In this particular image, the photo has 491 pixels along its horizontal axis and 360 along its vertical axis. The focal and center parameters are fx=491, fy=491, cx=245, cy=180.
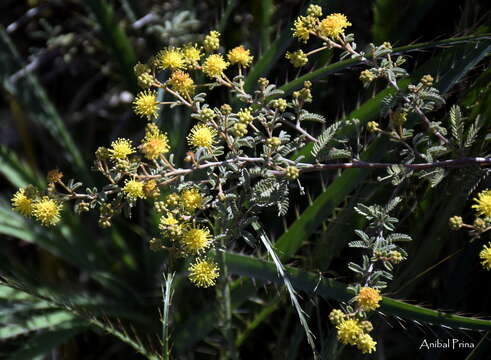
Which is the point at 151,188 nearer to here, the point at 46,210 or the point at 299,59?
the point at 46,210

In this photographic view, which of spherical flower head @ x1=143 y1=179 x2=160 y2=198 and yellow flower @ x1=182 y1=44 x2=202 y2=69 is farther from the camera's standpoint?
yellow flower @ x1=182 y1=44 x2=202 y2=69

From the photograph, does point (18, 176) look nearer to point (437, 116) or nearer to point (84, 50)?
point (84, 50)

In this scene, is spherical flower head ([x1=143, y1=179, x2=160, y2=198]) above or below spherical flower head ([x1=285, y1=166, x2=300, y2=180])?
above

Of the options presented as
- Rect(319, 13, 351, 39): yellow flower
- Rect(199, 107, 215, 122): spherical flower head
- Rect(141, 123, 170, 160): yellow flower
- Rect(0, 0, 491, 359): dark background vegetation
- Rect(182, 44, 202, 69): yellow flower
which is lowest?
Rect(0, 0, 491, 359): dark background vegetation

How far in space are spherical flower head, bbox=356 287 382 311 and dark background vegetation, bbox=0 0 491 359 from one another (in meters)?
0.19

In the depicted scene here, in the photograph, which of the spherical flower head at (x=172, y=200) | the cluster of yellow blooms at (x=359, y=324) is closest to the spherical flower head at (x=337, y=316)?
the cluster of yellow blooms at (x=359, y=324)

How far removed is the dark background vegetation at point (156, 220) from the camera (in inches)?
53.3

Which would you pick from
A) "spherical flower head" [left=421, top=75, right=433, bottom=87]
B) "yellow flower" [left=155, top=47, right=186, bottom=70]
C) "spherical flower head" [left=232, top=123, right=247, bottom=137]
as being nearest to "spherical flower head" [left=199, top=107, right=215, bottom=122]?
"spherical flower head" [left=232, top=123, right=247, bottom=137]

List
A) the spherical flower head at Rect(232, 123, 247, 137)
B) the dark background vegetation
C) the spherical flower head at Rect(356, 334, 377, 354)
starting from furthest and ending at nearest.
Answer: the dark background vegetation < the spherical flower head at Rect(232, 123, 247, 137) < the spherical flower head at Rect(356, 334, 377, 354)

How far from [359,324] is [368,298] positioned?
6 centimetres

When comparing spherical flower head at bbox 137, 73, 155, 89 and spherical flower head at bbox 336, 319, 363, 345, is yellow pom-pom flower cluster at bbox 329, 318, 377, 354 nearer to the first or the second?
spherical flower head at bbox 336, 319, 363, 345

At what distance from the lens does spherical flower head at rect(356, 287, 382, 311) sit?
40.4 inches

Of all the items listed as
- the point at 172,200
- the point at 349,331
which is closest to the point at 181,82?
the point at 172,200

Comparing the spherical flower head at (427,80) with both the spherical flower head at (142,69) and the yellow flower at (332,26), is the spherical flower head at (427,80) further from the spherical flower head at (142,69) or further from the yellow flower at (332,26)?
the spherical flower head at (142,69)
